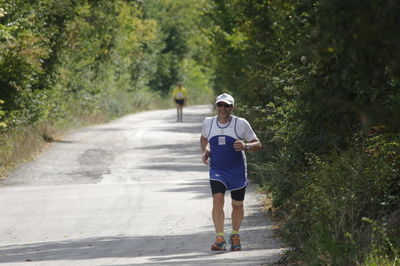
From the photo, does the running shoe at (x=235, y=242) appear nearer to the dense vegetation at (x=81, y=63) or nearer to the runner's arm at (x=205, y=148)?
the runner's arm at (x=205, y=148)

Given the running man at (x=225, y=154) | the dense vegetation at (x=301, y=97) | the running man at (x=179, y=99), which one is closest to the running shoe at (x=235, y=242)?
the running man at (x=225, y=154)

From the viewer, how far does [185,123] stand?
43.8m

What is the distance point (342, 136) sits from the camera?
36.1 feet

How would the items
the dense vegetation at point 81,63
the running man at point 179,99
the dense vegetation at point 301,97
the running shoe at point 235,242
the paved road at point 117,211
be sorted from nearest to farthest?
the dense vegetation at point 301,97, the paved road at point 117,211, the running shoe at point 235,242, the dense vegetation at point 81,63, the running man at point 179,99

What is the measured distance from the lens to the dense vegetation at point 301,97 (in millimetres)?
6172

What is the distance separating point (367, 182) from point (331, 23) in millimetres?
4500

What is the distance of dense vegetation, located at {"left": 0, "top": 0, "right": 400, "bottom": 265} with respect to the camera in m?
6.17

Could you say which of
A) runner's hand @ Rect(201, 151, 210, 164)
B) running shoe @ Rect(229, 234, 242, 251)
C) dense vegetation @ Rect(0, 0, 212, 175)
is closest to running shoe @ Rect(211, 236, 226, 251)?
running shoe @ Rect(229, 234, 242, 251)

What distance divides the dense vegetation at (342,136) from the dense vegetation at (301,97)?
1 cm

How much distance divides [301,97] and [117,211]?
31.9 feet

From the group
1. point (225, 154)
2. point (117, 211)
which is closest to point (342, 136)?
point (225, 154)

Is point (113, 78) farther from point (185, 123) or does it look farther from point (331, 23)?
point (331, 23)

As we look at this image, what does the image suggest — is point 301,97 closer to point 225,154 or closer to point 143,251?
point 225,154

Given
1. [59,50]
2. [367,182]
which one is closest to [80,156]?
[59,50]
